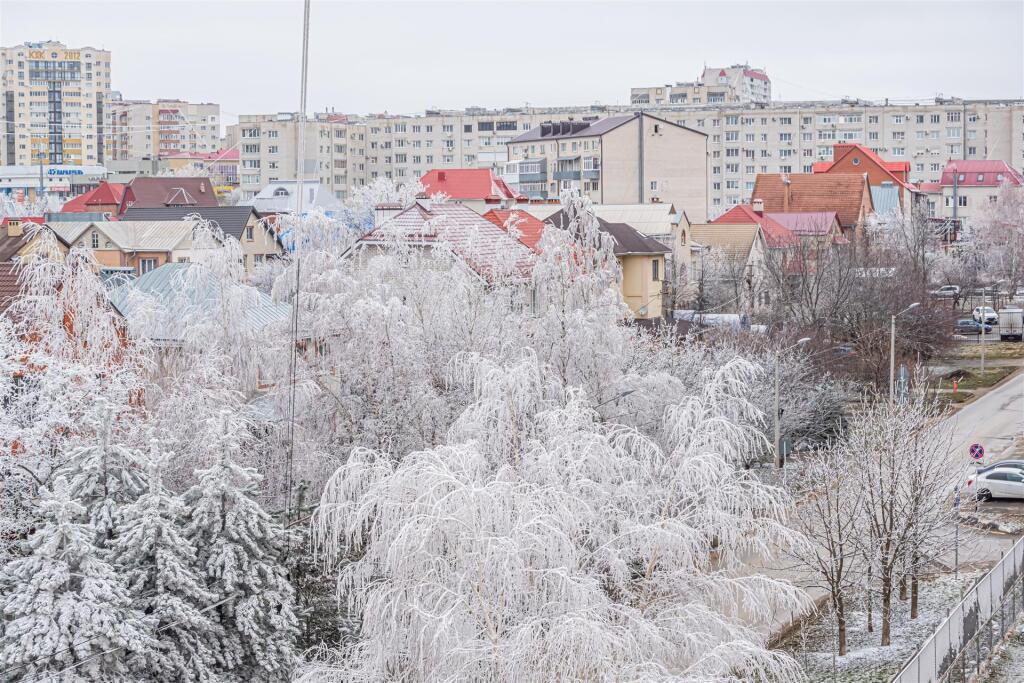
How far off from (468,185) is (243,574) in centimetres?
6654

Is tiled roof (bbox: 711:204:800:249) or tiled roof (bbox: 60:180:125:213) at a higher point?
tiled roof (bbox: 60:180:125:213)

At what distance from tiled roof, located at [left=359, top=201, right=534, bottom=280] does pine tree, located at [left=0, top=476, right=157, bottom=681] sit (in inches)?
474

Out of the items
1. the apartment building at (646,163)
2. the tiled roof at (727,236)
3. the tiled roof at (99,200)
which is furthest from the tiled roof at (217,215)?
the apartment building at (646,163)

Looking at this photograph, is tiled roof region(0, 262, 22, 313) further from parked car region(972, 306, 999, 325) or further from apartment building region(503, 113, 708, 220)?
apartment building region(503, 113, 708, 220)

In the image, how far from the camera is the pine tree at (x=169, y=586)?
680 inches

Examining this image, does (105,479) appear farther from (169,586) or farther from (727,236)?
(727,236)

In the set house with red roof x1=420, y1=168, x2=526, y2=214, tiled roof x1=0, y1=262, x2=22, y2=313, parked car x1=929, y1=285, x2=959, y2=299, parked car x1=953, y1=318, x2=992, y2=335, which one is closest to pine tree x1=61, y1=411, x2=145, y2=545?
tiled roof x1=0, y1=262, x2=22, y2=313

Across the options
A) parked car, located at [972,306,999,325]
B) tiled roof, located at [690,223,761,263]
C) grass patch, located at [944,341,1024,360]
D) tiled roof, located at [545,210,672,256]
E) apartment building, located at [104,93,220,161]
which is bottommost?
grass patch, located at [944,341,1024,360]

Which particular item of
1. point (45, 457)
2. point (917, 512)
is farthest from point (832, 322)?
point (45, 457)

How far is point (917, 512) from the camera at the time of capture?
2250 cm

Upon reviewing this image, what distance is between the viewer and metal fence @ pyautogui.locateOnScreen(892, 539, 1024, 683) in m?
17.9

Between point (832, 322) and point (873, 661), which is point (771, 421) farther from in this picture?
point (832, 322)

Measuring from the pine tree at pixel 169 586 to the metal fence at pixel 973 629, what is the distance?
9.58 meters

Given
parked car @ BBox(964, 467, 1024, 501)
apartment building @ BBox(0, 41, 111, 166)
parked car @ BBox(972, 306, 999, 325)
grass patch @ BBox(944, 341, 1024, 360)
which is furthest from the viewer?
apartment building @ BBox(0, 41, 111, 166)
